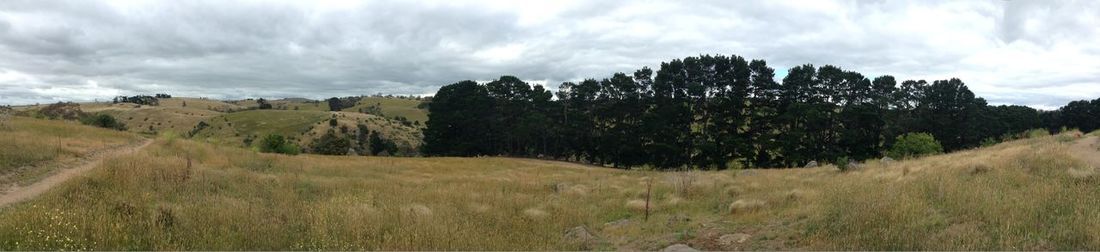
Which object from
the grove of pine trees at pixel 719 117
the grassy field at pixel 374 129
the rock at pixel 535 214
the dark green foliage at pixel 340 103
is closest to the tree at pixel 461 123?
the grove of pine trees at pixel 719 117

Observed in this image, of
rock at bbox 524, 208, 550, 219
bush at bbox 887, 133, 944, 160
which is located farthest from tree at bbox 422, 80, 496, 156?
rock at bbox 524, 208, 550, 219

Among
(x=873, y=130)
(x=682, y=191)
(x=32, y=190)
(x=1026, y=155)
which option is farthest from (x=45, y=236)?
(x=873, y=130)

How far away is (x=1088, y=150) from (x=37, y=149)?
1267 inches

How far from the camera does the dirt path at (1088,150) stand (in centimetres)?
1336

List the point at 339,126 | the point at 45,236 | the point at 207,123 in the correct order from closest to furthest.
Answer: the point at 45,236 → the point at 339,126 → the point at 207,123

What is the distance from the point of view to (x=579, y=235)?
35.7 feet

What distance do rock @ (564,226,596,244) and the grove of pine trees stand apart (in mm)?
40253

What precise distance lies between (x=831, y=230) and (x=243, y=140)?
10277 centimetres

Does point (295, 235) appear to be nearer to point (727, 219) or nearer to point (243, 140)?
point (727, 219)

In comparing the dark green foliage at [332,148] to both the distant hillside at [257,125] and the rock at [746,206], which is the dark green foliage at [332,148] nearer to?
the distant hillside at [257,125]

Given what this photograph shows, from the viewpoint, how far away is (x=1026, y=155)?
14883 millimetres

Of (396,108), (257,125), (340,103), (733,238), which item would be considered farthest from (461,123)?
(340,103)

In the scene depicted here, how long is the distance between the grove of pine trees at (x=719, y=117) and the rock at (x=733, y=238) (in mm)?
41143

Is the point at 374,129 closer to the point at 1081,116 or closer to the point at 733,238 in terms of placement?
the point at 733,238
